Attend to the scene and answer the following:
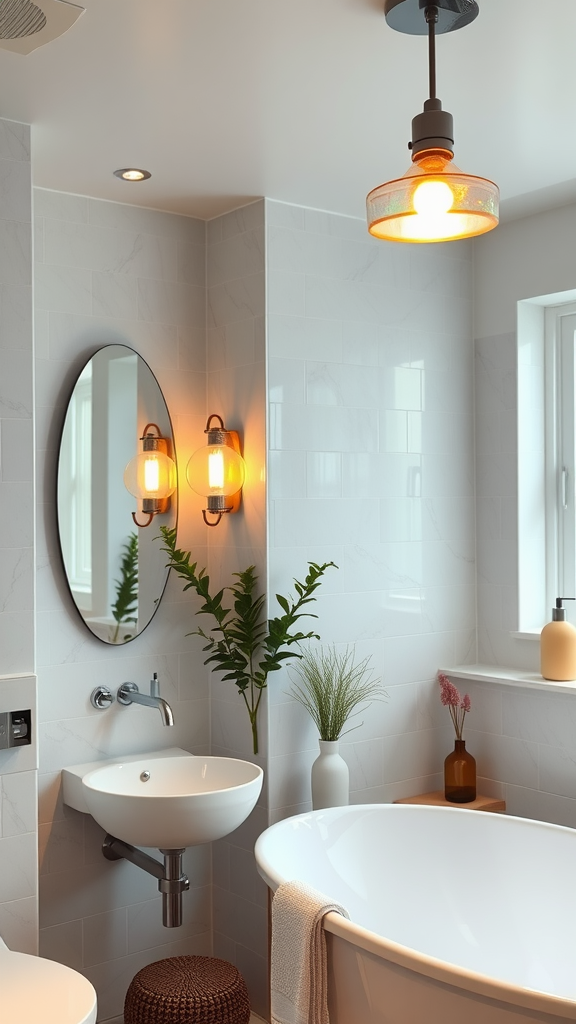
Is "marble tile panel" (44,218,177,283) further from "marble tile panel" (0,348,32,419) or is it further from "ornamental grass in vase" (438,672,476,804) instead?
"ornamental grass in vase" (438,672,476,804)

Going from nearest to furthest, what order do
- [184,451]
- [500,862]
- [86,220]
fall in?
[500,862] < [86,220] < [184,451]

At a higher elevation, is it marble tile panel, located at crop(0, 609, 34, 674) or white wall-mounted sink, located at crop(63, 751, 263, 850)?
marble tile panel, located at crop(0, 609, 34, 674)

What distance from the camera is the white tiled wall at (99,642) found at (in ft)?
10.5

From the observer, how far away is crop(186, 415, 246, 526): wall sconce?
3.33m

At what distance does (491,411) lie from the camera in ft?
12.7

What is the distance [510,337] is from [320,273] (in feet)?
2.72

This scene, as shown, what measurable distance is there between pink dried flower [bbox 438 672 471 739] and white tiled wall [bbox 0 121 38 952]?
1.52 metres

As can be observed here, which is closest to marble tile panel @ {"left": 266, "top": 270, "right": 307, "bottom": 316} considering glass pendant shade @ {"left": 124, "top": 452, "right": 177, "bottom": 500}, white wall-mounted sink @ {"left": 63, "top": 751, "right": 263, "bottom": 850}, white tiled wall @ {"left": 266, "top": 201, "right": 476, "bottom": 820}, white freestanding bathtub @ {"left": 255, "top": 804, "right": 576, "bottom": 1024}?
white tiled wall @ {"left": 266, "top": 201, "right": 476, "bottom": 820}

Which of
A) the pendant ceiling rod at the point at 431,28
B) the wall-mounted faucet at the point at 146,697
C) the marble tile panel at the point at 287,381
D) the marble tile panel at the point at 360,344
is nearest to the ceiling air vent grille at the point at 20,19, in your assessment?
the pendant ceiling rod at the point at 431,28

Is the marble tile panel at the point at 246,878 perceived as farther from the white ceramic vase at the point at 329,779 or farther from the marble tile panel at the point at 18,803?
the marble tile panel at the point at 18,803

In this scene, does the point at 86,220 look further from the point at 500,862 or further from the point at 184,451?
the point at 500,862

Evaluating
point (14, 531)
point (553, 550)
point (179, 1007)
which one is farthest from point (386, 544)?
point (179, 1007)

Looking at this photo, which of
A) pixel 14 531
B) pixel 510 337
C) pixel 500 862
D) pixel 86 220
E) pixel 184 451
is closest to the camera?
pixel 14 531

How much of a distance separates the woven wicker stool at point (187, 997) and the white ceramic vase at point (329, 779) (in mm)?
591
